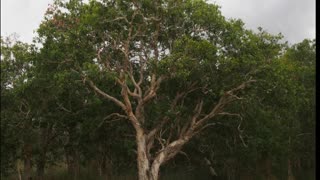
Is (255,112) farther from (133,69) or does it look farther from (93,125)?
(93,125)

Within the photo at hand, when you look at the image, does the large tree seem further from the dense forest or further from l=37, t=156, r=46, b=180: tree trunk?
l=37, t=156, r=46, b=180: tree trunk

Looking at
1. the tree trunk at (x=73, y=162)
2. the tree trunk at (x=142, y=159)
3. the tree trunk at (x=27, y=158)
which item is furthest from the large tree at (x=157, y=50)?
the tree trunk at (x=73, y=162)

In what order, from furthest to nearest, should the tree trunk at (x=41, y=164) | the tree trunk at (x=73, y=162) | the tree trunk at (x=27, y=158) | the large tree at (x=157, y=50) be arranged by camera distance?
1. the tree trunk at (x=73, y=162)
2. the tree trunk at (x=41, y=164)
3. the tree trunk at (x=27, y=158)
4. the large tree at (x=157, y=50)

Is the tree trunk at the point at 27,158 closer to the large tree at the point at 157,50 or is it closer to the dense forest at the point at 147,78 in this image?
the dense forest at the point at 147,78

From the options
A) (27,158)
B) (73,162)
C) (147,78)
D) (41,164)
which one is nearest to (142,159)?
(147,78)

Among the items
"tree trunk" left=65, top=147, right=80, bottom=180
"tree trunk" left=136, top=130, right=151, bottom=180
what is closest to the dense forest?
"tree trunk" left=136, top=130, right=151, bottom=180

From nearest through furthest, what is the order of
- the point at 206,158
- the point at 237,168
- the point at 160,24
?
the point at 160,24, the point at 206,158, the point at 237,168

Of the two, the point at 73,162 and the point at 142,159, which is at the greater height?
the point at 73,162

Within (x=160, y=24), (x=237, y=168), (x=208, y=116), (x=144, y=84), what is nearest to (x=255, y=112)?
(x=208, y=116)

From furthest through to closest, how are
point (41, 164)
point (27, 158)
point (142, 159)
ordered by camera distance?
point (41, 164), point (27, 158), point (142, 159)

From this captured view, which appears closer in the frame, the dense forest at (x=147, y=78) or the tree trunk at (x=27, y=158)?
the dense forest at (x=147, y=78)

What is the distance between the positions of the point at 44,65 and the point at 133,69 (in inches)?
222

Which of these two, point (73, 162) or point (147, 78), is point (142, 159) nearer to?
point (147, 78)

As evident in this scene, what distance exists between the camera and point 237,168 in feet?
134
